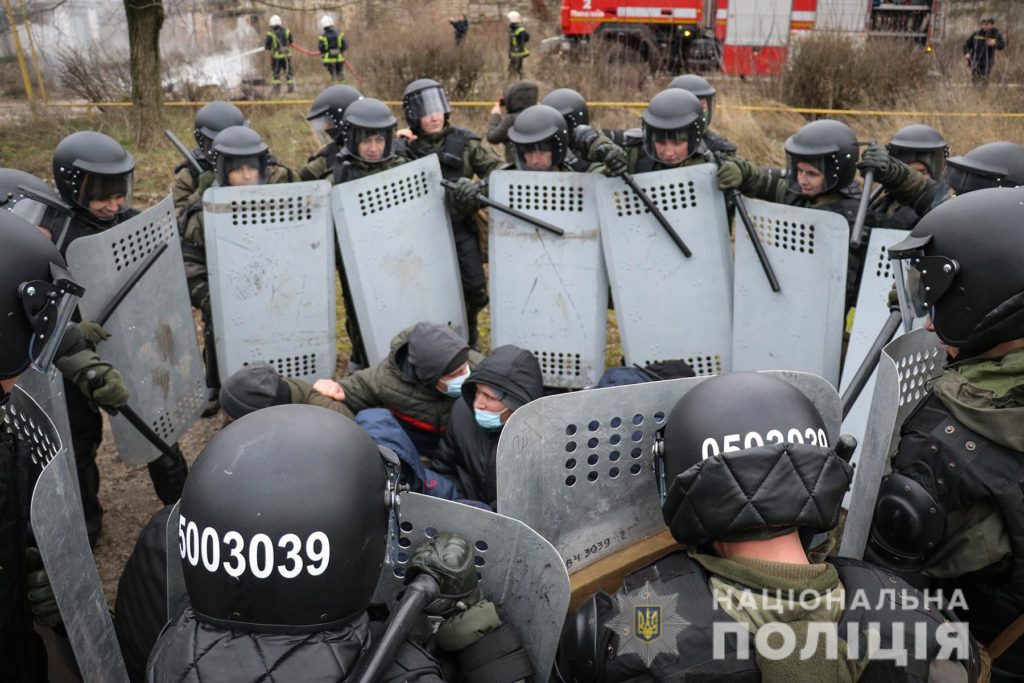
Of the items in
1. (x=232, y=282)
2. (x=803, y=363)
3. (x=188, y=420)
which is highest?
(x=232, y=282)

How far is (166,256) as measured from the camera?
4.14 metres

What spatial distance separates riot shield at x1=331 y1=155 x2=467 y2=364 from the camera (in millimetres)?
4617

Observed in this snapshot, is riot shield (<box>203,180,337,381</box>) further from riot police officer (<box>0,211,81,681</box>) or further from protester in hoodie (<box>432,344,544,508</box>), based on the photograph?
riot police officer (<box>0,211,81,681</box>)

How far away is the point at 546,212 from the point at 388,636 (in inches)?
127

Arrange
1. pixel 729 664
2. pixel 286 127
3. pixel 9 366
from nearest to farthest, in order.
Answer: pixel 729 664
pixel 9 366
pixel 286 127

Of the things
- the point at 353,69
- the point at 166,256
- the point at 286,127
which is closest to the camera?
the point at 166,256

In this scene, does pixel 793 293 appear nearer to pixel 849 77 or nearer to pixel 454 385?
pixel 454 385

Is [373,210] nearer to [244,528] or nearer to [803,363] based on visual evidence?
[803,363]

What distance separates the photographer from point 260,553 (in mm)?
1724

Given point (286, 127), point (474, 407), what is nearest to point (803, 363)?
point (474, 407)

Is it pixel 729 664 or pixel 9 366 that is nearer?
pixel 729 664

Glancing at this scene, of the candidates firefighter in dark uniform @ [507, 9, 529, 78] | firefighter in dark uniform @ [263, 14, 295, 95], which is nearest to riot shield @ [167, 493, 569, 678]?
firefighter in dark uniform @ [507, 9, 529, 78]

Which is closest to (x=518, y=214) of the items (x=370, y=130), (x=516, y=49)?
(x=370, y=130)

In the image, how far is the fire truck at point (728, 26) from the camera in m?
14.8
